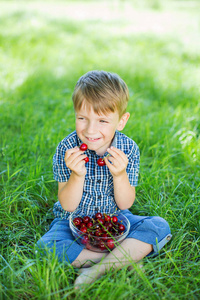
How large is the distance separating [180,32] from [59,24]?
3.76 meters

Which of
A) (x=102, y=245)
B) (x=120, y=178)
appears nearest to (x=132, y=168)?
(x=120, y=178)

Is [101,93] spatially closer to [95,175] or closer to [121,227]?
[95,175]

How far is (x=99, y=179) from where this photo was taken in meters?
2.16

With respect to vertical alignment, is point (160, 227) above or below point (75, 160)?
below

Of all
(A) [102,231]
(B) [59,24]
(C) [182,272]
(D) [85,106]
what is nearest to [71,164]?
(D) [85,106]

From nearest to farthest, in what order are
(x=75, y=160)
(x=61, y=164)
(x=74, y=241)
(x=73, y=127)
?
1. (x=75, y=160)
2. (x=74, y=241)
3. (x=61, y=164)
4. (x=73, y=127)

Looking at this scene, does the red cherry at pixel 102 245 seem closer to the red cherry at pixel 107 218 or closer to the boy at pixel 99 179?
the boy at pixel 99 179

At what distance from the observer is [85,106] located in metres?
1.90

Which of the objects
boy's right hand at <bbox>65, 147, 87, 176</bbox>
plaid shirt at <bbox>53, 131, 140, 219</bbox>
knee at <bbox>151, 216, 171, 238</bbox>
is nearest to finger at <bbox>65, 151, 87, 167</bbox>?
boy's right hand at <bbox>65, 147, 87, 176</bbox>

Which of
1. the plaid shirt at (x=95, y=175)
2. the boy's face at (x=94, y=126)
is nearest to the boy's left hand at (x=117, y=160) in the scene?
the boy's face at (x=94, y=126)

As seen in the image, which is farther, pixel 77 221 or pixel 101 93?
pixel 77 221

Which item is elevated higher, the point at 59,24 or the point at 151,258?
the point at 59,24

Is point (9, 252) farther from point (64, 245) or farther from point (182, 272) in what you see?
point (182, 272)

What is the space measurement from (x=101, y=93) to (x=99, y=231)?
35.0 inches
